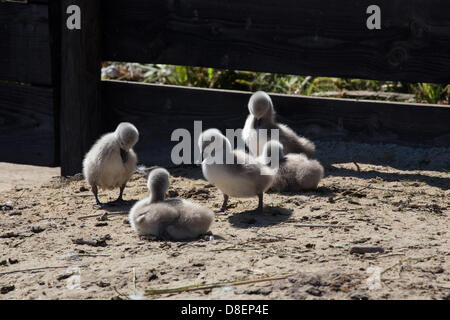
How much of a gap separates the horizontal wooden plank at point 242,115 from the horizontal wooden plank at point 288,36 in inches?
13.6

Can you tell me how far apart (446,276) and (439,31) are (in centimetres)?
365

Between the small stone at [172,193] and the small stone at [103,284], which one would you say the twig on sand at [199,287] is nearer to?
the small stone at [103,284]

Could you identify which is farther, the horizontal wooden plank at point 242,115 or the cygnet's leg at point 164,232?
the horizontal wooden plank at point 242,115

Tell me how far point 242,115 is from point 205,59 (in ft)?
2.54

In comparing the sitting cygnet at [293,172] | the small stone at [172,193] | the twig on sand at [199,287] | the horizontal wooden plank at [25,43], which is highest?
the horizontal wooden plank at [25,43]

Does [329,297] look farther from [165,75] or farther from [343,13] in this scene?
[165,75]

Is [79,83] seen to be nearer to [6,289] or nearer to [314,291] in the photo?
[6,289]

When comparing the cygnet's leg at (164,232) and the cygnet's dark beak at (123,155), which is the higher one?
the cygnet's dark beak at (123,155)

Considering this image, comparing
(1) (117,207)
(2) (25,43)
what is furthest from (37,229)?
(2) (25,43)

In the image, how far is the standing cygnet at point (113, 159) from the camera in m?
5.87

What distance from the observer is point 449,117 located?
6.90 m

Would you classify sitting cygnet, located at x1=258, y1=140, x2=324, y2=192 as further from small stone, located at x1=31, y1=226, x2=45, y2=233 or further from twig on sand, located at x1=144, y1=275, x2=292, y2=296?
twig on sand, located at x1=144, y1=275, x2=292, y2=296

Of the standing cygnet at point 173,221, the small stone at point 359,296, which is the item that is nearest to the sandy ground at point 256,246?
the small stone at point 359,296

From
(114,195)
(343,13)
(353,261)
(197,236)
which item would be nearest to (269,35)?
(343,13)
